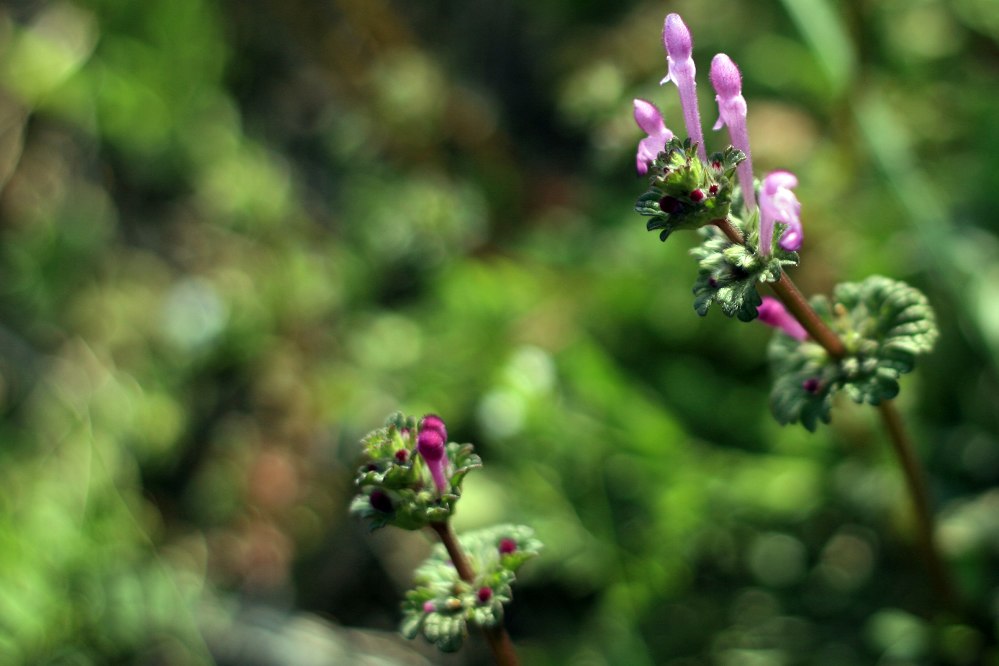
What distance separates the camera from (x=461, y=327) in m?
3.29

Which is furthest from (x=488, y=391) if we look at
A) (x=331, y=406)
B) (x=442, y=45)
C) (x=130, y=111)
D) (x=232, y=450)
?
(x=130, y=111)

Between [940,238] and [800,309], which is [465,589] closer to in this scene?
[800,309]

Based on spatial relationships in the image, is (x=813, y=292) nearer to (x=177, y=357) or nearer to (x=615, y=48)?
(x=615, y=48)

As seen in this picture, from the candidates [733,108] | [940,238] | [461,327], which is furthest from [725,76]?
[461,327]

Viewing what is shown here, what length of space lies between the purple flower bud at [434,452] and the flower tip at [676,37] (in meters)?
0.67

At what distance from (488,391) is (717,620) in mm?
951

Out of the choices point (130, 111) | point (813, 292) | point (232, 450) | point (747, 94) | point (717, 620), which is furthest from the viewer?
point (130, 111)

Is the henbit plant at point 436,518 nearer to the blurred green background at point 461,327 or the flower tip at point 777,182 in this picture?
the flower tip at point 777,182

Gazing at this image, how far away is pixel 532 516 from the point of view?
9.05 ft

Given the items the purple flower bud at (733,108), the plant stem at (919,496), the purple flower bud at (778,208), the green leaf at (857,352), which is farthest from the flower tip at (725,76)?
the plant stem at (919,496)

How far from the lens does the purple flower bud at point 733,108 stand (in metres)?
1.39

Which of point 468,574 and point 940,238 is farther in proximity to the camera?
point 940,238

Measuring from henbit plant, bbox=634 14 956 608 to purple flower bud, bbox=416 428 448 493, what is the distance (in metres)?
0.44

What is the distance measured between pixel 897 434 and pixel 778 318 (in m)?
0.37
